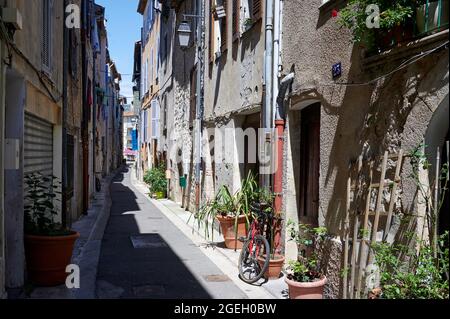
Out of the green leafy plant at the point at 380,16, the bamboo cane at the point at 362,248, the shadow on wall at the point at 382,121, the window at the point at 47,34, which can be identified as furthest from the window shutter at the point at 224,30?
the bamboo cane at the point at 362,248

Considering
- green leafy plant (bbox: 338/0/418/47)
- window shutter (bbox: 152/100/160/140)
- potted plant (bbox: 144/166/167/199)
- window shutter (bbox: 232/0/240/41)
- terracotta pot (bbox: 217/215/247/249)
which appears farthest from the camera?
window shutter (bbox: 152/100/160/140)

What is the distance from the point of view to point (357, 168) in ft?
17.2

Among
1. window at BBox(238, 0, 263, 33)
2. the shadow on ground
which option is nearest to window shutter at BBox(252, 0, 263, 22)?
window at BBox(238, 0, 263, 33)

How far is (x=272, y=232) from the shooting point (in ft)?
24.4

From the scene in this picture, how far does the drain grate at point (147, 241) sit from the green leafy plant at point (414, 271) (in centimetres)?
582

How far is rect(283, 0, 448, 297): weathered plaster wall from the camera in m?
4.25

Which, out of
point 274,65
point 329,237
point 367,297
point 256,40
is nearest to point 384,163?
point 367,297

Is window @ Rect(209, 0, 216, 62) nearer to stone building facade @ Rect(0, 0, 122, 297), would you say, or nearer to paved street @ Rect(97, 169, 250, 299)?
stone building facade @ Rect(0, 0, 122, 297)

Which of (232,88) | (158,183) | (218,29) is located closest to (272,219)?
(232,88)

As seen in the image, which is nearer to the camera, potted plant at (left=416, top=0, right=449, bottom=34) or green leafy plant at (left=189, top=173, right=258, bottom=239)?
potted plant at (left=416, top=0, right=449, bottom=34)

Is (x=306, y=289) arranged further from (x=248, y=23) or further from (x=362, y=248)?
(x=248, y=23)

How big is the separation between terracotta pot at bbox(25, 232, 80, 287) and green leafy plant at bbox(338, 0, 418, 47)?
4168 millimetres

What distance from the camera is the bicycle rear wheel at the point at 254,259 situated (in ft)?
21.9
